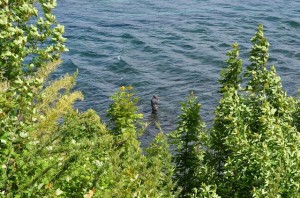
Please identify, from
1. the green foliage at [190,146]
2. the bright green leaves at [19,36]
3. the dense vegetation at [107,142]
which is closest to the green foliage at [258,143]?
the dense vegetation at [107,142]

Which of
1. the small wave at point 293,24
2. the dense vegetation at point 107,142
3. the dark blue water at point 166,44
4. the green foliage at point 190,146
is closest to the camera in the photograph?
the dense vegetation at point 107,142

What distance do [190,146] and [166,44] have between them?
27151 millimetres

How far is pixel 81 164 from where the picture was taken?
30.1 ft

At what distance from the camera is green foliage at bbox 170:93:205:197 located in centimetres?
1272

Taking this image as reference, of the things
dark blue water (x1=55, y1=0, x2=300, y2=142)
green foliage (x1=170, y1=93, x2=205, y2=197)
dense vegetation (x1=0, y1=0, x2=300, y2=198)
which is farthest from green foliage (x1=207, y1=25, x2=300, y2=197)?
dark blue water (x1=55, y1=0, x2=300, y2=142)

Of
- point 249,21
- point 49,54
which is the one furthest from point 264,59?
point 249,21

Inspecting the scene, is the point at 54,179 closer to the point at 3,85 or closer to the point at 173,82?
the point at 3,85

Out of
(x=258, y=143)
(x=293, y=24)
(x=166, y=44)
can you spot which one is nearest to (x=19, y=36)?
(x=258, y=143)

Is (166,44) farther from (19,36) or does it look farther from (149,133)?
(19,36)

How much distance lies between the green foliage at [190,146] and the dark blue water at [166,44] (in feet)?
43.8

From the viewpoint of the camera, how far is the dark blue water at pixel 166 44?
Answer: 103 ft

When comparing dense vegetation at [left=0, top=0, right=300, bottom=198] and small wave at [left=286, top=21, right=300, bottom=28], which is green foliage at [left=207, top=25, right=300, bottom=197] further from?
small wave at [left=286, top=21, right=300, bottom=28]

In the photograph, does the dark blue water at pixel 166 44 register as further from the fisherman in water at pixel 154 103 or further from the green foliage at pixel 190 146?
the green foliage at pixel 190 146

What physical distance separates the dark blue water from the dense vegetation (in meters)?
14.1
